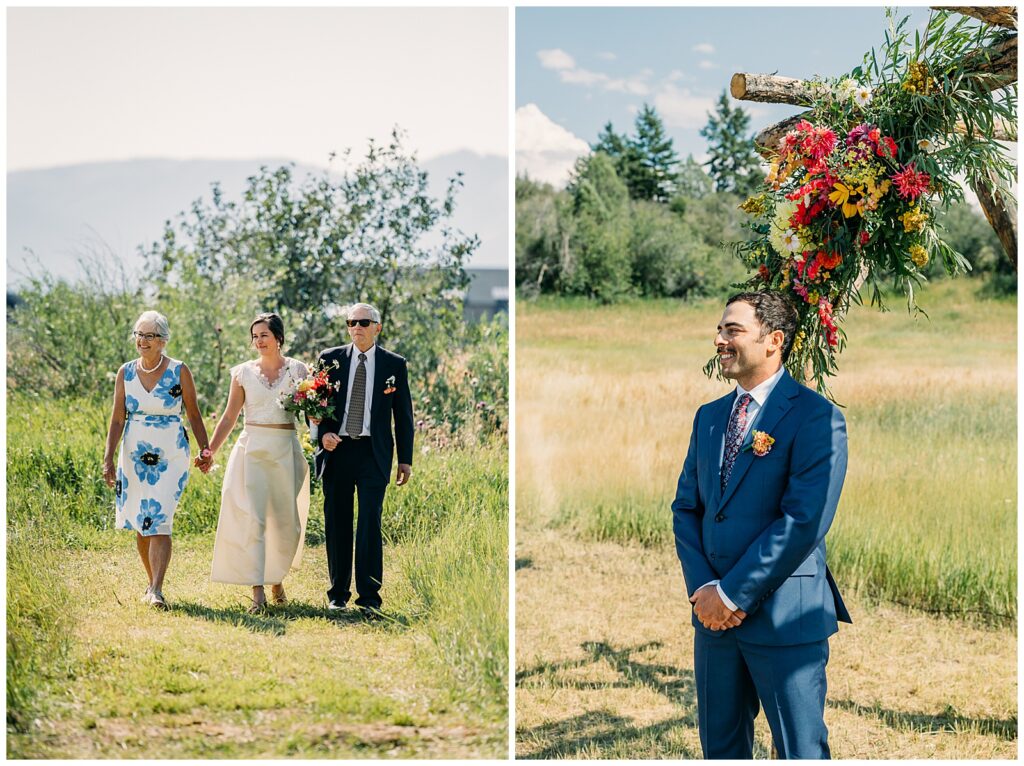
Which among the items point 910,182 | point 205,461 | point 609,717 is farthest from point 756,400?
point 609,717

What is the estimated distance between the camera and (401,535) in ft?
13.3

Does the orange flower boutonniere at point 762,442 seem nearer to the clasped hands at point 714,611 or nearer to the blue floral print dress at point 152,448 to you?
the clasped hands at point 714,611

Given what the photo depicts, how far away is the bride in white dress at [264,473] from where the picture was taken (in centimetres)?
396

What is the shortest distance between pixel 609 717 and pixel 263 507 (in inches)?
74.2

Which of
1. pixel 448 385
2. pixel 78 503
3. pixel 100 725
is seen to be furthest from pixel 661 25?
pixel 100 725

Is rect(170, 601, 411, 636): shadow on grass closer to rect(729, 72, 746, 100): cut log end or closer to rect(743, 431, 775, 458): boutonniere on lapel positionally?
rect(743, 431, 775, 458): boutonniere on lapel

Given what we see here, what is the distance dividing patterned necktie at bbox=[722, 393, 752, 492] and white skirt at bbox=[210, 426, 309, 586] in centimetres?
188

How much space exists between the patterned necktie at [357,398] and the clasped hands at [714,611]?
5.46 ft

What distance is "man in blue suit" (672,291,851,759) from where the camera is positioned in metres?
2.72

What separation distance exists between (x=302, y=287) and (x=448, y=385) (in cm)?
106

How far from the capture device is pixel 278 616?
12.6ft

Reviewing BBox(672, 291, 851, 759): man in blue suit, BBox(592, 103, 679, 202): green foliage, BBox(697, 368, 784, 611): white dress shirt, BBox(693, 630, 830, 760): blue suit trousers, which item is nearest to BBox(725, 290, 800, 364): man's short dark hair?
BBox(672, 291, 851, 759): man in blue suit

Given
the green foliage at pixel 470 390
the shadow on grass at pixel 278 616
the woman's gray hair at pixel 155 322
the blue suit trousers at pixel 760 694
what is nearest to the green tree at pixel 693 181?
the green foliage at pixel 470 390

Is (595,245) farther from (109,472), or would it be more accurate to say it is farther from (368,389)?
(109,472)
